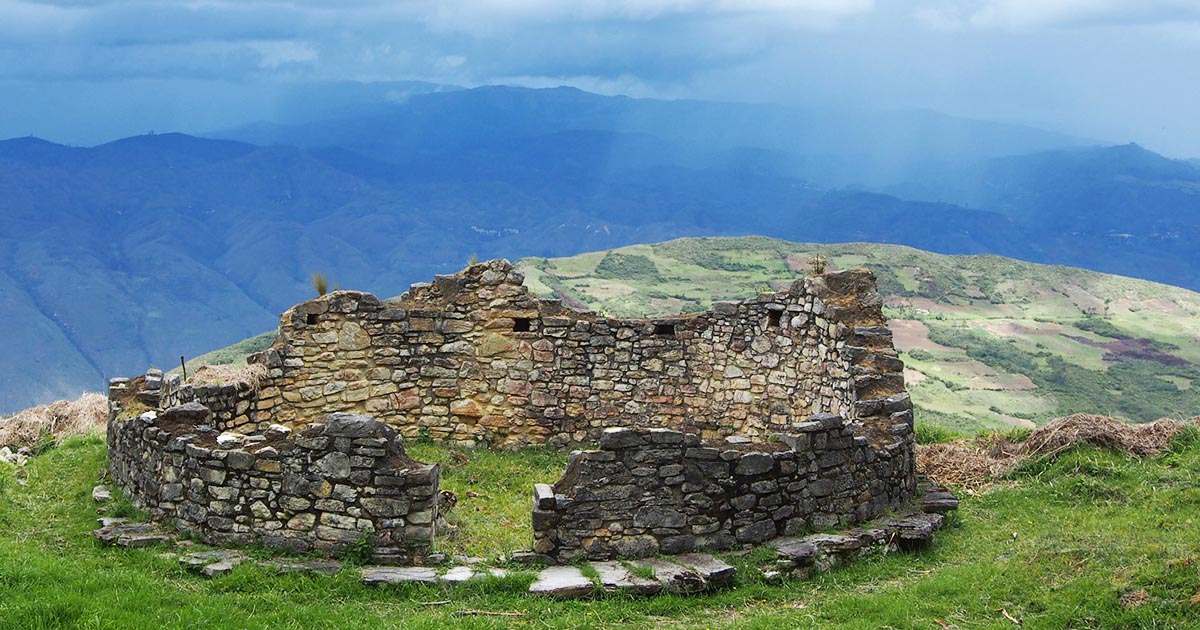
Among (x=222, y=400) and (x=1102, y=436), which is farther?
(x=222, y=400)

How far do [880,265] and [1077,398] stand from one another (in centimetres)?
2500

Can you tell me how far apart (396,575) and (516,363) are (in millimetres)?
8261

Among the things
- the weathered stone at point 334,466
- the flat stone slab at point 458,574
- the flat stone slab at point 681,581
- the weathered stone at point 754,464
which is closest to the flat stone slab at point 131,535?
the weathered stone at point 334,466

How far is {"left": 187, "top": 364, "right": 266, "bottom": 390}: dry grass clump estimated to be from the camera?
16328mm

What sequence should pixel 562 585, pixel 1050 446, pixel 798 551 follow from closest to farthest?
1. pixel 562 585
2. pixel 798 551
3. pixel 1050 446

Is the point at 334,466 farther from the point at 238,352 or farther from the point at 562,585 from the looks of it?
the point at 238,352

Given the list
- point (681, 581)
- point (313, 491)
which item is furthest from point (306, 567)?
point (681, 581)

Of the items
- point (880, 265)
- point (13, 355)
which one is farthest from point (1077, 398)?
point (13, 355)

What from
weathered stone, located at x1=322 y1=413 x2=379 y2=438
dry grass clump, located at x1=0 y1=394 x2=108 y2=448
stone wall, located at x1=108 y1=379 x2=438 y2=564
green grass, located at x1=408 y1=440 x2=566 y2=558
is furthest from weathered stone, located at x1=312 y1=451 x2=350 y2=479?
dry grass clump, located at x1=0 y1=394 x2=108 y2=448

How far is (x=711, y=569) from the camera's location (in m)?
10.4

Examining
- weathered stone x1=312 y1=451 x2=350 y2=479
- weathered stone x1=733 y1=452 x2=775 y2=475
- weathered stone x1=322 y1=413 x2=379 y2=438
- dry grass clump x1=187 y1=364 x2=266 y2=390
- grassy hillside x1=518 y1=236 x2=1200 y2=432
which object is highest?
weathered stone x1=322 y1=413 x2=379 y2=438

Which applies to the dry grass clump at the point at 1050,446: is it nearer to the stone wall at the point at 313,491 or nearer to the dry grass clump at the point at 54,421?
the stone wall at the point at 313,491

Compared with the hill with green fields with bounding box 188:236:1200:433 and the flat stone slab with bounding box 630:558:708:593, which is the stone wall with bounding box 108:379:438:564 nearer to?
the flat stone slab with bounding box 630:558:708:593

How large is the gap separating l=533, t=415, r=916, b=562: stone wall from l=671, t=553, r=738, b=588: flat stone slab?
30cm
